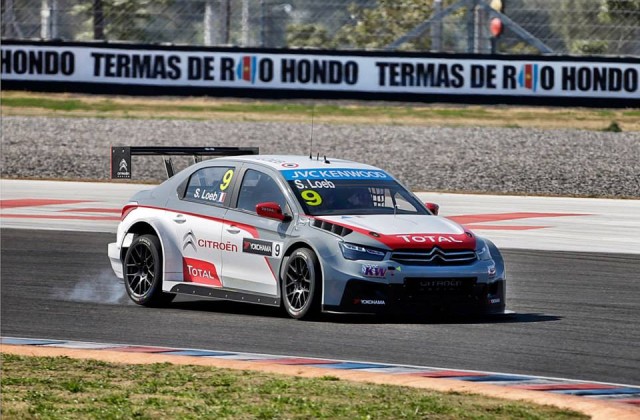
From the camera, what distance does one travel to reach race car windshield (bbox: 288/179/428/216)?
38.4 ft

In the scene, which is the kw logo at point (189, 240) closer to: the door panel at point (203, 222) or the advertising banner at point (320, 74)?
the door panel at point (203, 222)

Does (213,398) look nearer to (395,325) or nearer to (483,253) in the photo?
(395,325)

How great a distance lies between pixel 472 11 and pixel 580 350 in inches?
777

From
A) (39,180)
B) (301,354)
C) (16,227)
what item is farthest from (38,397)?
(39,180)

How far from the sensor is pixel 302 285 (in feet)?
36.7

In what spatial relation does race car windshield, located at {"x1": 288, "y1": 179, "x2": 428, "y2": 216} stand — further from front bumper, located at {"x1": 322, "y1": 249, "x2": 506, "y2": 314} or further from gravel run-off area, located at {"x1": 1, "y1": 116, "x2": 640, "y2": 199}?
gravel run-off area, located at {"x1": 1, "y1": 116, "x2": 640, "y2": 199}

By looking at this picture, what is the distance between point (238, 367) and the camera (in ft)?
29.5

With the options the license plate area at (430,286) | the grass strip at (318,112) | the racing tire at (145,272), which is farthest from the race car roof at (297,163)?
the grass strip at (318,112)

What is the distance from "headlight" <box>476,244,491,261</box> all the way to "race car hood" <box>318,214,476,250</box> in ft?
0.25

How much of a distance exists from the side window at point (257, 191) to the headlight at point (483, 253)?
1671 millimetres

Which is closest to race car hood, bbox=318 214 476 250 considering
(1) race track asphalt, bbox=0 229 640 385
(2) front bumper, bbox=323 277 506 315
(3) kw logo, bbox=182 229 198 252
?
(2) front bumper, bbox=323 277 506 315

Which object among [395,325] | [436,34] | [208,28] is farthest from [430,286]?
[208,28]

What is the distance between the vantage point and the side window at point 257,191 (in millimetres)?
11969

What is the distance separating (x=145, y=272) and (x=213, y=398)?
4.95m
